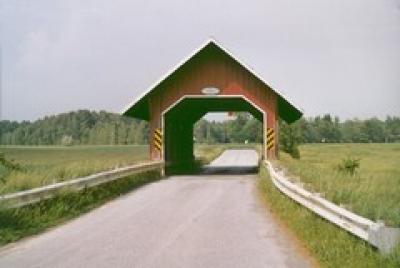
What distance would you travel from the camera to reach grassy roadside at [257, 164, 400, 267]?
749 centimetres

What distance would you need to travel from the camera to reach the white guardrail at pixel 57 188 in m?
12.4

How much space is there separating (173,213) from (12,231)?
3722mm

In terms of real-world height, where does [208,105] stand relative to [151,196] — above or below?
above

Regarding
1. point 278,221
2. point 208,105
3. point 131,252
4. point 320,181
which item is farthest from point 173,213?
point 208,105

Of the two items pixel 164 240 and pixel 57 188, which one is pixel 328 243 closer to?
pixel 164 240

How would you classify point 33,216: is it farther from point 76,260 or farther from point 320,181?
point 320,181

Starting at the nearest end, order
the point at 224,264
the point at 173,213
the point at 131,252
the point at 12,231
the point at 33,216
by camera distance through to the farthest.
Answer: the point at 224,264 → the point at 131,252 → the point at 12,231 → the point at 33,216 → the point at 173,213

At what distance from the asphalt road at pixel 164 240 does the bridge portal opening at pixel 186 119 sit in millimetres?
13505

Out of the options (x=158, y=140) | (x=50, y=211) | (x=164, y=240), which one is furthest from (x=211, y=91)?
(x=164, y=240)

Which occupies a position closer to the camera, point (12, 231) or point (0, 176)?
point (12, 231)

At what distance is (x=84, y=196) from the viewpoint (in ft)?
52.9

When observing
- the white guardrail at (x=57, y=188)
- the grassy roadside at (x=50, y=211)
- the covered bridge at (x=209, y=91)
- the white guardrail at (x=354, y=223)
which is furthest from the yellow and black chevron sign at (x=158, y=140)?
the white guardrail at (x=354, y=223)

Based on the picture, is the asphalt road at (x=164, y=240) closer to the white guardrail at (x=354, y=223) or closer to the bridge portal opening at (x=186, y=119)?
the white guardrail at (x=354, y=223)

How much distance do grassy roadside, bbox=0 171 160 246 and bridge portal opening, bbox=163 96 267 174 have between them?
1113 cm
